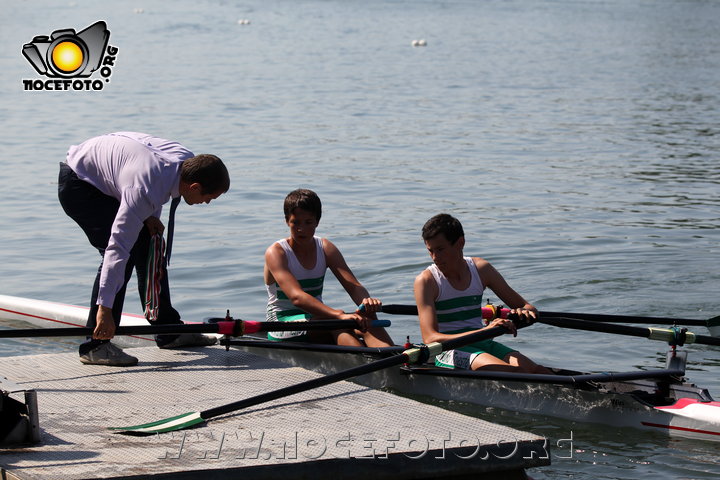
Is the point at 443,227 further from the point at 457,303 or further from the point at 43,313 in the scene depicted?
the point at 43,313

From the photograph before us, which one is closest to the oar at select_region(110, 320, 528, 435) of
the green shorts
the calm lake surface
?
the green shorts

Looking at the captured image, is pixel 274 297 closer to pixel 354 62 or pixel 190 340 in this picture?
pixel 190 340

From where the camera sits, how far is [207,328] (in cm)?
670

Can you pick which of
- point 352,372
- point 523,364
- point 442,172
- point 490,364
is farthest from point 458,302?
point 442,172

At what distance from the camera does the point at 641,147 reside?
20.3 meters

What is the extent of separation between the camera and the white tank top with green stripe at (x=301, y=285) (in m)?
7.43

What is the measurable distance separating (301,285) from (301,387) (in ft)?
5.91

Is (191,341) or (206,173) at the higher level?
(206,173)

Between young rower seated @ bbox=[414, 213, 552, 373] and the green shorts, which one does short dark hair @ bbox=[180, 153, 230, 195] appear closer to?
young rower seated @ bbox=[414, 213, 552, 373]

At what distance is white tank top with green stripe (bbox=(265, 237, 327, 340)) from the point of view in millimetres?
7426

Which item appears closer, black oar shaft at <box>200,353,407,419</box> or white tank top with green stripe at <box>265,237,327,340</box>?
black oar shaft at <box>200,353,407,419</box>

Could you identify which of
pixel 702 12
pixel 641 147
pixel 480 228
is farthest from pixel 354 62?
pixel 702 12

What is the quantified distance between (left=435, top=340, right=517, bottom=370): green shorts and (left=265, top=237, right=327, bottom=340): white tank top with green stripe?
43.0 inches

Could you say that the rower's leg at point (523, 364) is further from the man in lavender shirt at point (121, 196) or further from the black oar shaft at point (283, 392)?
the man in lavender shirt at point (121, 196)
